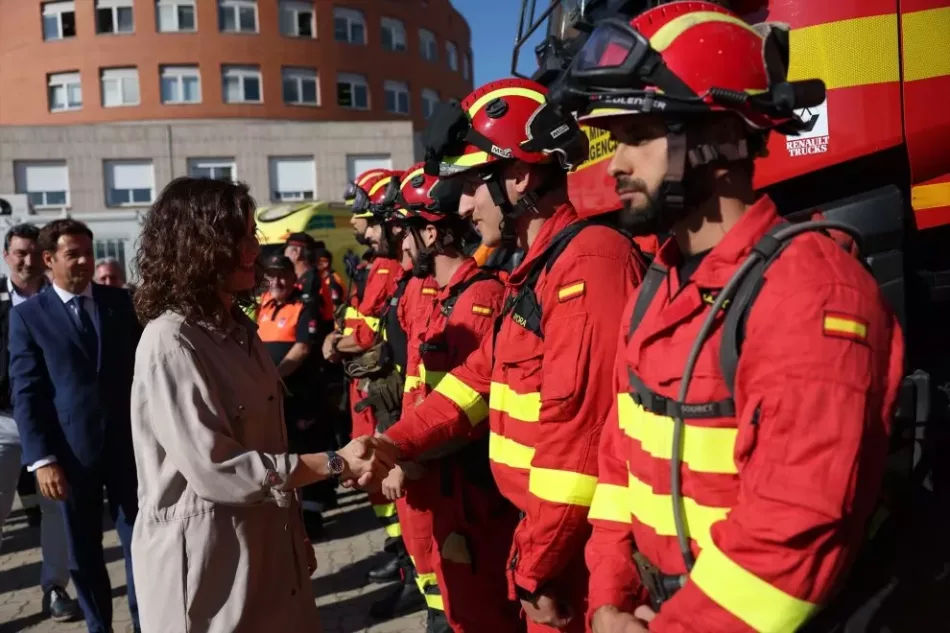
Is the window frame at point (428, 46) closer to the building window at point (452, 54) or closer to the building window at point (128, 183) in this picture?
the building window at point (452, 54)

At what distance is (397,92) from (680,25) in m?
41.4

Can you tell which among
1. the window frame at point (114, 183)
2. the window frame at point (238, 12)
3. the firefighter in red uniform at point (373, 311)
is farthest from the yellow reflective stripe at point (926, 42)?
the window frame at point (238, 12)

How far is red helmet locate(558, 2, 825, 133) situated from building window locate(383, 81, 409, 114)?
40432 millimetres

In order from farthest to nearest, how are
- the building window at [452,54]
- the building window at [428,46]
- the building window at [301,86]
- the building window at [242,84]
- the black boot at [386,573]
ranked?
the building window at [452,54]
the building window at [428,46]
the building window at [301,86]
the building window at [242,84]
the black boot at [386,573]

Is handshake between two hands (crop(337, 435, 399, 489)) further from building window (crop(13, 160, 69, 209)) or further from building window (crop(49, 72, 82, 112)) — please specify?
building window (crop(49, 72, 82, 112))

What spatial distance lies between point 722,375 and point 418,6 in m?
44.3

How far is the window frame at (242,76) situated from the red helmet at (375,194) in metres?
32.3

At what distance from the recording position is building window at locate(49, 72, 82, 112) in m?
37.1

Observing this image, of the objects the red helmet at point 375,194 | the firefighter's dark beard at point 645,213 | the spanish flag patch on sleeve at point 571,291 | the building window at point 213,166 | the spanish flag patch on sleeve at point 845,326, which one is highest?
the building window at point 213,166

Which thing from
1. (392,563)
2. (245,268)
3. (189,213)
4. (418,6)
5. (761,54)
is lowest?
(392,563)

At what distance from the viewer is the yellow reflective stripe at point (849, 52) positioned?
3.16 metres

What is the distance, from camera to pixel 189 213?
9.18ft

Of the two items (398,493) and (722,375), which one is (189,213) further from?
(722,375)

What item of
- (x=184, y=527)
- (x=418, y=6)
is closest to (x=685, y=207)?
(x=184, y=527)
